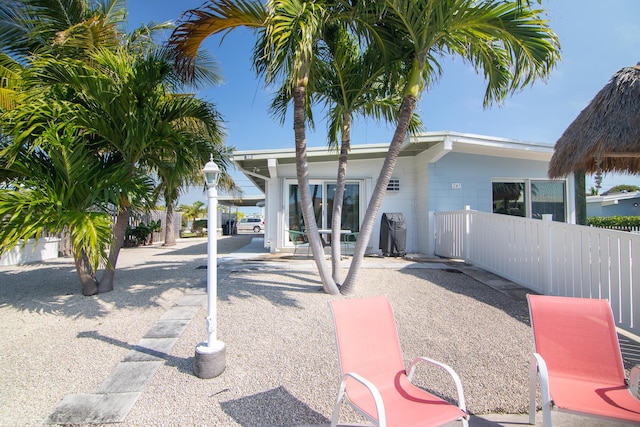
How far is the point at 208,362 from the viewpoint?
2.87m

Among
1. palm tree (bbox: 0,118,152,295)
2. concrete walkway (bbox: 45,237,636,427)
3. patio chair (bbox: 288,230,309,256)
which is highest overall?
palm tree (bbox: 0,118,152,295)

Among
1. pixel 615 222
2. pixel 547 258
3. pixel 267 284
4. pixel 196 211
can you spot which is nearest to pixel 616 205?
pixel 615 222

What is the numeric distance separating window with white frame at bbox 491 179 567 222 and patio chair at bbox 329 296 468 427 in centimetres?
914

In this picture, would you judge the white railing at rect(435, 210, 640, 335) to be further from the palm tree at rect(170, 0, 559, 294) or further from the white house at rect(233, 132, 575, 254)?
the palm tree at rect(170, 0, 559, 294)

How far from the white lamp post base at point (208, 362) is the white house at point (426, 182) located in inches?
286

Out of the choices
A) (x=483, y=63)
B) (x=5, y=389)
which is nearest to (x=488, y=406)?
(x=5, y=389)

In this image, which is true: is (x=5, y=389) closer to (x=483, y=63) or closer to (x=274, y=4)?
(x=274, y=4)

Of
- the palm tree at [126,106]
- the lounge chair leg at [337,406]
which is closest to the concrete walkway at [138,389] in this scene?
the lounge chair leg at [337,406]

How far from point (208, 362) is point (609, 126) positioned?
7454 mm

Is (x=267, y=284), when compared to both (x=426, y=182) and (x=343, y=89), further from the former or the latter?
(x=426, y=182)

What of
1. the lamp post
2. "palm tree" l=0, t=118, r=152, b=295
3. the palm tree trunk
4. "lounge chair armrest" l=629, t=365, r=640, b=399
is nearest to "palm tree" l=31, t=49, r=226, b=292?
"palm tree" l=0, t=118, r=152, b=295

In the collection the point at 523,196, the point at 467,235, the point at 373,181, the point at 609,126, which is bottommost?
the point at 467,235

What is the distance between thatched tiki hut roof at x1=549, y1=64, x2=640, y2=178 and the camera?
5.50 m

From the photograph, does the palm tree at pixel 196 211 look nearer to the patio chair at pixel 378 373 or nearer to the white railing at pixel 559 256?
the white railing at pixel 559 256
